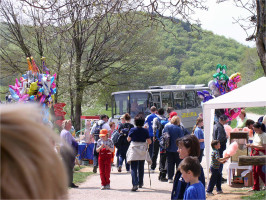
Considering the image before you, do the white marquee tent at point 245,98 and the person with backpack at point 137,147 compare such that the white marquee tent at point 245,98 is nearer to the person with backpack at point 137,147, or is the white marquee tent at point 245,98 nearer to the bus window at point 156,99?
the person with backpack at point 137,147

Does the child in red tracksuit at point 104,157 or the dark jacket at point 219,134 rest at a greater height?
the dark jacket at point 219,134

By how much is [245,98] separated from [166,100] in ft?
52.3

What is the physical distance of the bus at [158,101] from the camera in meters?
24.1

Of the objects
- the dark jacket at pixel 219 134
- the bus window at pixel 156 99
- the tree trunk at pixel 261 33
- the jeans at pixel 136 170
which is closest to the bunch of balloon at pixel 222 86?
the dark jacket at pixel 219 134

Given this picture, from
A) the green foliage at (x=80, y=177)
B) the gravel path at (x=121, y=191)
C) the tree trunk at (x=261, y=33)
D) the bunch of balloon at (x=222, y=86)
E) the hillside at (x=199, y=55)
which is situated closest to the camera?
the tree trunk at (x=261, y=33)

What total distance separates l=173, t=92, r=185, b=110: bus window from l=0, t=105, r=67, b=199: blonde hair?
25.1 m

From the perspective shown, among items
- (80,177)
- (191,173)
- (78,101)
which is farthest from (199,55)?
(191,173)

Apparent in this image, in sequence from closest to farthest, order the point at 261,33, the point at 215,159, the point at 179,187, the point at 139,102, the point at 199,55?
the point at 179,187, the point at 261,33, the point at 215,159, the point at 139,102, the point at 199,55

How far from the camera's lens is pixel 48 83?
1266cm

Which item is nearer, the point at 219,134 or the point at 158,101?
the point at 219,134

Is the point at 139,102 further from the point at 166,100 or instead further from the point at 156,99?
the point at 166,100

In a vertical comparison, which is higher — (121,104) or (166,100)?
(166,100)

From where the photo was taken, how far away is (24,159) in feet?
2.35

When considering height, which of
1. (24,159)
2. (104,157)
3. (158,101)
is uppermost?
(158,101)
